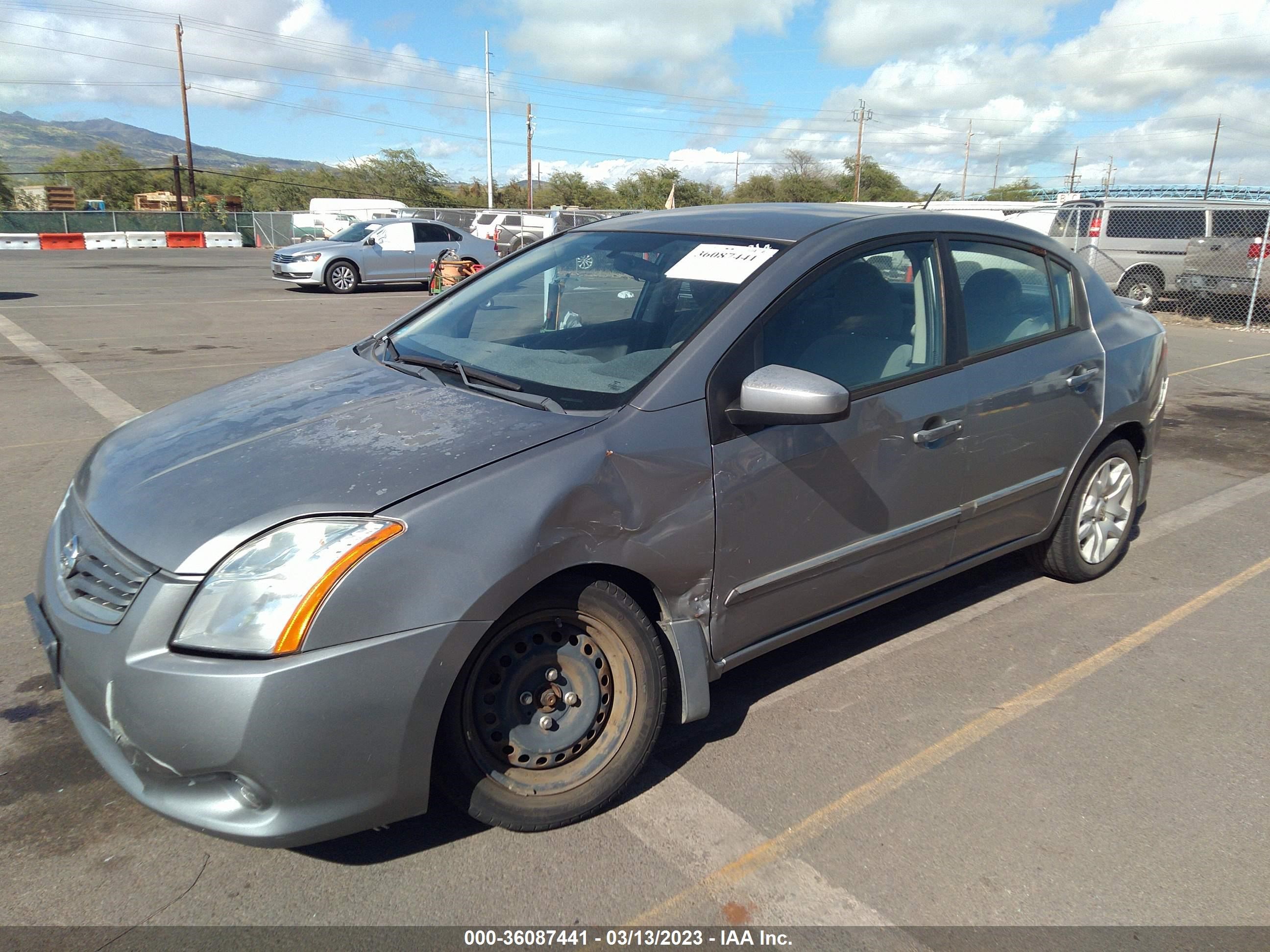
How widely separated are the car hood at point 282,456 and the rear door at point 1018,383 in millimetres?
1755

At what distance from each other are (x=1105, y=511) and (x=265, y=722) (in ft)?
13.0

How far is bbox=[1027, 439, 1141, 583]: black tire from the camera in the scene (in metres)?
4.33

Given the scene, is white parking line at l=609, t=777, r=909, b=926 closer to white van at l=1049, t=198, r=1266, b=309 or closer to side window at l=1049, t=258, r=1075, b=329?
side window at l=1049, t=258, r=1075, b=329

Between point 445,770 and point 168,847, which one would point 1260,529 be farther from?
point 168,847

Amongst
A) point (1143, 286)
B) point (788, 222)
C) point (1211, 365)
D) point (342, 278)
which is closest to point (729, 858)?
point (788, 222)

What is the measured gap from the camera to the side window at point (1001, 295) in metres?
3.66

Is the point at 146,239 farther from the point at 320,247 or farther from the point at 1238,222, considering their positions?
the point at 1238,222

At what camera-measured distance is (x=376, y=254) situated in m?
19.5

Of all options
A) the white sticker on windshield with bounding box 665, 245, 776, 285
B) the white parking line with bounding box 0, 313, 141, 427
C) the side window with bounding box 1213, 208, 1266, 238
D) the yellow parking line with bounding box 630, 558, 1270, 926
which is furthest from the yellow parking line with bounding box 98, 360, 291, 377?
the side window with bounding box 1213, 208, 1266, 238

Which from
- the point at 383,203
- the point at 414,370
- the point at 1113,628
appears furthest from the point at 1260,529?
the point at 383,203

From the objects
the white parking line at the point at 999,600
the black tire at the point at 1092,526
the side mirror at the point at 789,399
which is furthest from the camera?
the black tire at the point at 1092,526

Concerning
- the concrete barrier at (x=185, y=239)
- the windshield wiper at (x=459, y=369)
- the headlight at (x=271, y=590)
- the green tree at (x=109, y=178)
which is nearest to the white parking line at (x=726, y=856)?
the headlight at (x=271, y=590)

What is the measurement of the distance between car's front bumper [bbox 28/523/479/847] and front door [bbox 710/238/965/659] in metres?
0.98

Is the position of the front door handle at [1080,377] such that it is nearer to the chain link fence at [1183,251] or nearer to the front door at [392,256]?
the chain link fence at [1183,251]
